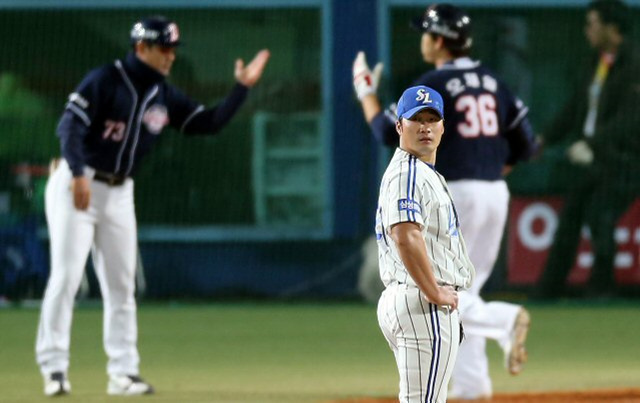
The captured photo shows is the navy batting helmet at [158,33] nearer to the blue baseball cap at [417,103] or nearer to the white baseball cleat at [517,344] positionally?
the white baseball cleat at [517,344]

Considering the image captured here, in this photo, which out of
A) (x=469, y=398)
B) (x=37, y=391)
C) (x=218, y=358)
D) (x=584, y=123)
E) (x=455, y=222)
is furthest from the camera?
(x=584, y=123)

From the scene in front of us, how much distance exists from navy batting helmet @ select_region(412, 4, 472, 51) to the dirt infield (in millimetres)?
1929

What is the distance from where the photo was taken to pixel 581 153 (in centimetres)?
1528

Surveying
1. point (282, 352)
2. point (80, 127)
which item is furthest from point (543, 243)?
point (80, 127)

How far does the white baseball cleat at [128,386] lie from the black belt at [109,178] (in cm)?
112

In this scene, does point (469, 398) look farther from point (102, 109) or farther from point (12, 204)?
point (12, 204)

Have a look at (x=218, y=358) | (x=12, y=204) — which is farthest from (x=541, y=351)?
(x=12, y=204)

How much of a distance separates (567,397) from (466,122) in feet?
5.26

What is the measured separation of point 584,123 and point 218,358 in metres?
5.98

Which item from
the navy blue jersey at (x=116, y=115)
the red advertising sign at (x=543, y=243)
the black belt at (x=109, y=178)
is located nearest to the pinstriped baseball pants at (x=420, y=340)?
the navy blue jersey at (x=116, y=115)

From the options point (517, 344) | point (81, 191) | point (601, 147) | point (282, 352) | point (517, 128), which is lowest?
point (282, 352)

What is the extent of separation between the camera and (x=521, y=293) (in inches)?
607

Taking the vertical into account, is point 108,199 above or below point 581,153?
A: above

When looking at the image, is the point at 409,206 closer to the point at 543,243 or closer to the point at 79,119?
the point at 79,119
